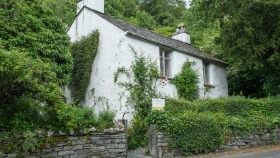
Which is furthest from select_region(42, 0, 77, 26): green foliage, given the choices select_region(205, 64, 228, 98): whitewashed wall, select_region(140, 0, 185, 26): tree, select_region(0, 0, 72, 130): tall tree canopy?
select_region(140, 0, 185, 26): tree

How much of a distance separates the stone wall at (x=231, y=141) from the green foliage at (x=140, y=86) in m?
2.20

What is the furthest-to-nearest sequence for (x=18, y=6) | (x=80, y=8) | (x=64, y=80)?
(x=80, y=8) < (x=64, y=80) < (x=18, y=6)

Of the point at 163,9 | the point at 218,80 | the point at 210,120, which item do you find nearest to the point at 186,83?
the point at 218,80

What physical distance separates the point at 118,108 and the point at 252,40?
8.74 meters

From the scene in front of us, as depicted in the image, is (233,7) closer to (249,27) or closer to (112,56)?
(249,27)

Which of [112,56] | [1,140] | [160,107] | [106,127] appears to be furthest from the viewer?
[112,56]

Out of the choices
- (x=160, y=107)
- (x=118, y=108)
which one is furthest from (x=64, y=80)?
(x=160, y=107)

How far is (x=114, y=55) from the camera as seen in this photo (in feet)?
56.6

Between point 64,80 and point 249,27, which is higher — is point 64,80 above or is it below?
below

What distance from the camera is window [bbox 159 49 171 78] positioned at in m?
18.5

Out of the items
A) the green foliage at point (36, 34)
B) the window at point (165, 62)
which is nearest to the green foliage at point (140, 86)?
the window at point (165, 62)

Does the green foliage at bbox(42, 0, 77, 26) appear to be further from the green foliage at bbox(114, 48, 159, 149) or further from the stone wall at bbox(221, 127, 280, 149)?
the stone wall at bbox(221, 127, 280, 149)

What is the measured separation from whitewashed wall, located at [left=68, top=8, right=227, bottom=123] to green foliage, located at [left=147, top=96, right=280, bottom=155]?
3.24 m

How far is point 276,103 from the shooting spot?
16844mm
